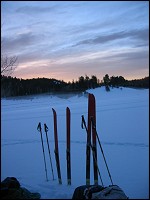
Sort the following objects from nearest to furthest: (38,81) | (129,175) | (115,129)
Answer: (129,175)
(115,129)
(38,81)

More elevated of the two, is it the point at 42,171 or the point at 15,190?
the point at 15,190

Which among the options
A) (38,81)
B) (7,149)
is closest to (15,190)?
(7,149)

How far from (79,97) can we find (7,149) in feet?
109

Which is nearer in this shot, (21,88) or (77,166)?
(77,166)

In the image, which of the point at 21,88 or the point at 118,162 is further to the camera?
the point at 21,88

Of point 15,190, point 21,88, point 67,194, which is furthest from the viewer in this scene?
point 21,88

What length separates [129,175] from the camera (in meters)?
7.64

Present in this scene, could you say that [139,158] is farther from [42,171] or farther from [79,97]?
[79,97]

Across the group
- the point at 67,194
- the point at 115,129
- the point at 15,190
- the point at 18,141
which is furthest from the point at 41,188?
the point at 115,129

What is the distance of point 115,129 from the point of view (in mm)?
14758

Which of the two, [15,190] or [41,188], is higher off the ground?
[15,190]

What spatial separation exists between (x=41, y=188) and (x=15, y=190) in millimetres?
1673

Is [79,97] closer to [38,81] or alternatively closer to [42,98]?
[42,98]

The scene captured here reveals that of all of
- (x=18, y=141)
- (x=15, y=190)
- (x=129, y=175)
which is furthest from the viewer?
(x=18, y=141)
